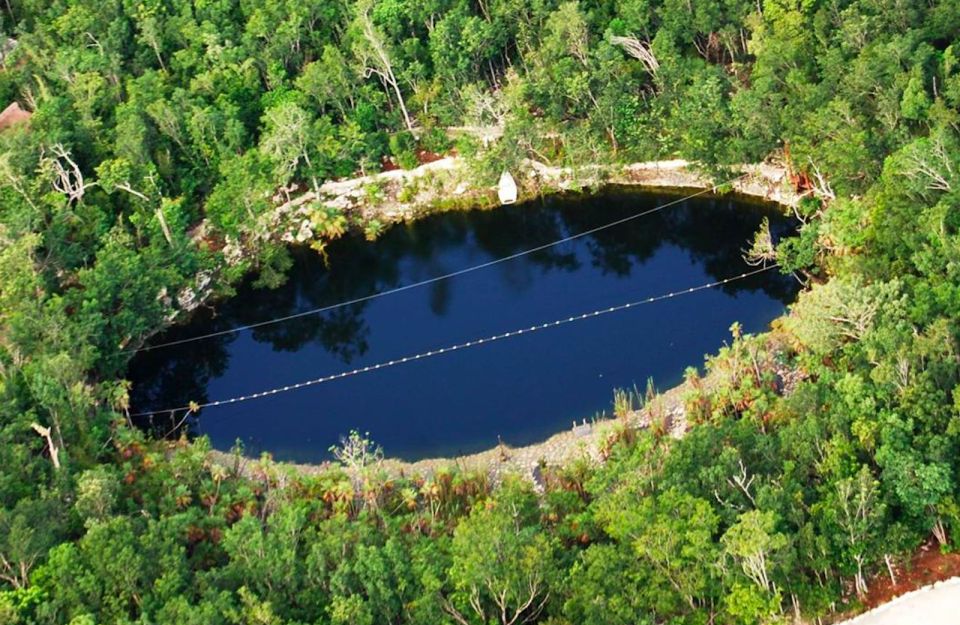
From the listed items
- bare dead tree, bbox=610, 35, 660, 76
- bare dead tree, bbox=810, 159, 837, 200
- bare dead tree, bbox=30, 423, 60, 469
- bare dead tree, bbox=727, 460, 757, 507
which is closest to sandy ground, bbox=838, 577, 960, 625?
bare dead tree, bbox=727, 460, 757, 507

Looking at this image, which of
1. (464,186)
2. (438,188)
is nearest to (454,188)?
(464,186)

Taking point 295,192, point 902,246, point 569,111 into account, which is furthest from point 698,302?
point 295,192

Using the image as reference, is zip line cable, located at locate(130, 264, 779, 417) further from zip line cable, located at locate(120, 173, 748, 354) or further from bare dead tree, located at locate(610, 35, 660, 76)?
bare dead tree, located at locate(610, 35, 660, 76)

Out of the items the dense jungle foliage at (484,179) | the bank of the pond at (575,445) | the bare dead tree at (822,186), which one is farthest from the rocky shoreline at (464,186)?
the bank of the pond at (575,445)

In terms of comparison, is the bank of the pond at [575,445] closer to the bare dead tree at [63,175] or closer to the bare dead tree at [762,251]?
the bare dead tree at [762,251]

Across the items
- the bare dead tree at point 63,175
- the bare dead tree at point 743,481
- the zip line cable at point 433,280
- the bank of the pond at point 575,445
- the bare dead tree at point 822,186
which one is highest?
the bare dead tree at point 63,175
